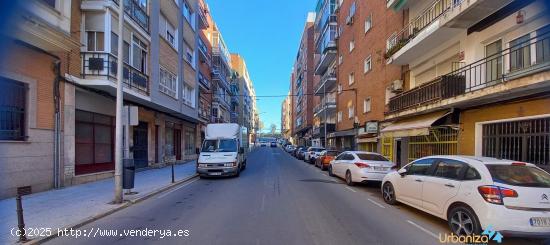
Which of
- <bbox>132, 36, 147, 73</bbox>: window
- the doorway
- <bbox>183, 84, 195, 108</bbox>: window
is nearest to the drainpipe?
<bbox>132, 36, 147, 73</bbox>: window

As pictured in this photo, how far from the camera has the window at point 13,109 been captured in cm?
1062

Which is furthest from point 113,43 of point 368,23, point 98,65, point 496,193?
point 368,23

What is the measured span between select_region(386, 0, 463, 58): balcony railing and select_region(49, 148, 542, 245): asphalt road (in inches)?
341

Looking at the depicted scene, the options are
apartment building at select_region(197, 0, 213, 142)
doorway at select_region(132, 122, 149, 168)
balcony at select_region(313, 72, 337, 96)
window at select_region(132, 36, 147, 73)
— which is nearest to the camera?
window at select_region(132, 36, 147, 73)

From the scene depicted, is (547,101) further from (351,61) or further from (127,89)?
(351,61)

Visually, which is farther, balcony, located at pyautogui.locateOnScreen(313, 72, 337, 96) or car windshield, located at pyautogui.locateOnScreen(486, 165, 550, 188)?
balcony, located at pyautogui.locateOnScreen(313, 72, 337, 96)

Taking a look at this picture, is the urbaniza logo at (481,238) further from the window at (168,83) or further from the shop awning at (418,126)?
the window at (168,83)

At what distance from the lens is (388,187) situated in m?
10.1

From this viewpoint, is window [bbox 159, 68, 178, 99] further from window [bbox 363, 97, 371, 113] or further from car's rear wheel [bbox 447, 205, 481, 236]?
car's rear wheel [bbox 447, 205, 481, 236]

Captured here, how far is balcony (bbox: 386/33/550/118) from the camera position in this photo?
9.48 m

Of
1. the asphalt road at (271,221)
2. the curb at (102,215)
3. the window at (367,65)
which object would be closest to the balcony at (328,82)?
the window at (367,65)

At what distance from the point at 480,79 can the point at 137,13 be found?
15541 millimetres

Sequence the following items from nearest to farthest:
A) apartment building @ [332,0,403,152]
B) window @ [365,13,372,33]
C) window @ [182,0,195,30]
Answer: apartment building @ [332,0,403,152] < window @ [365,13,372,33] < window @ [182,0,195,30]

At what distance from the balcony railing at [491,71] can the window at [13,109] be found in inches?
559
